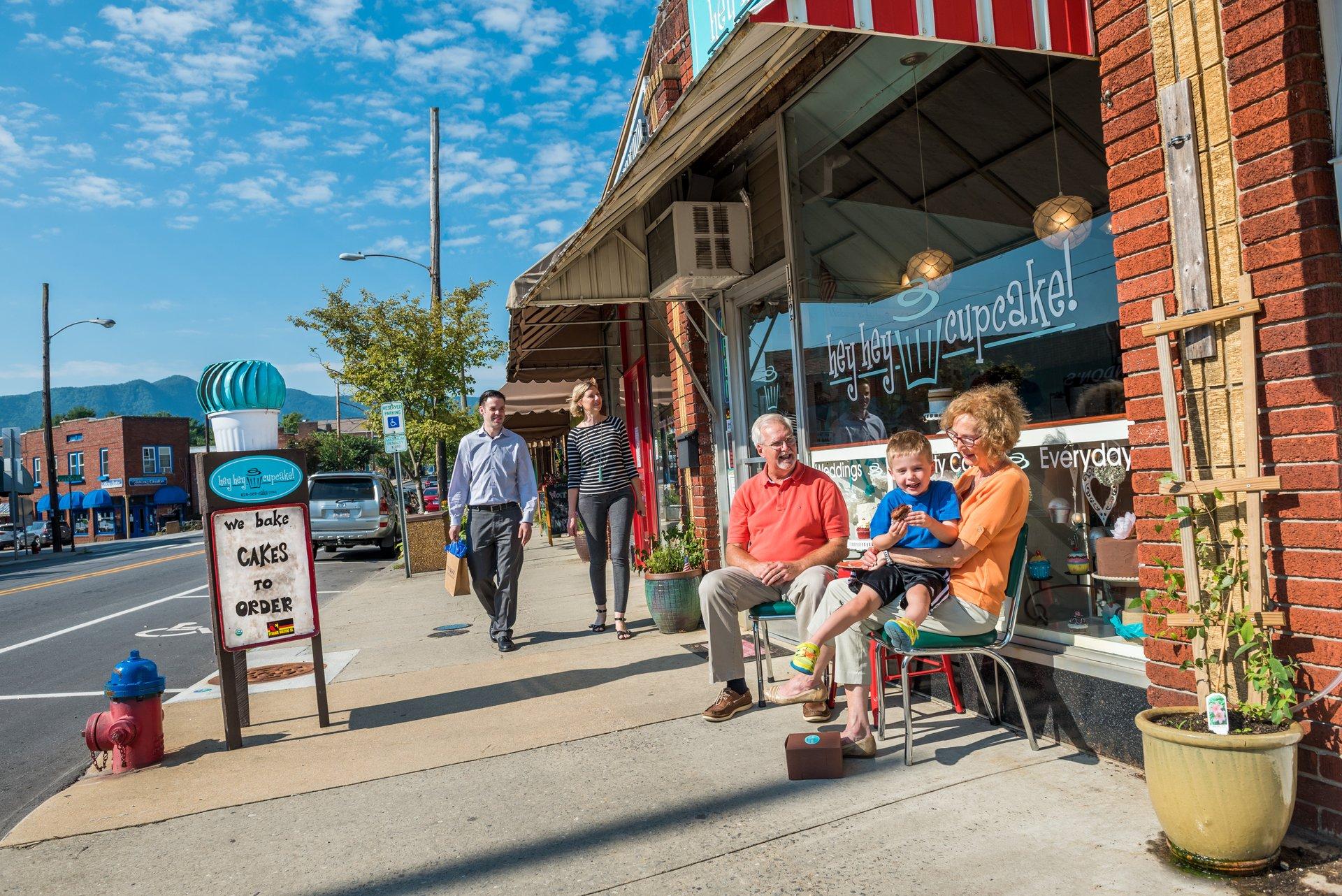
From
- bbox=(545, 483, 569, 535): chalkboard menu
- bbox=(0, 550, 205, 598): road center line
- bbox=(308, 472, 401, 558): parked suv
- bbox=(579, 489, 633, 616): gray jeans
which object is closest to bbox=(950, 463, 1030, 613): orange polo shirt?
bbox=(579, 489, 633, 616): gray jeans

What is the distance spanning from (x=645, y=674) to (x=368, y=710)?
1597mm

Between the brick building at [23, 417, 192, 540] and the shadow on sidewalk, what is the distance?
57.0 meters

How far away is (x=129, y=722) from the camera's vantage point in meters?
4.33

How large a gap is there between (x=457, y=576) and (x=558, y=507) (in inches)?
498

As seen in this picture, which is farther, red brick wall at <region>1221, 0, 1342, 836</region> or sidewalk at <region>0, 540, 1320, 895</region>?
sidewalk at <region>0, 540, 1320, 895</region>

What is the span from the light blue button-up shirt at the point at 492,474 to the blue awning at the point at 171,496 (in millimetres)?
58970

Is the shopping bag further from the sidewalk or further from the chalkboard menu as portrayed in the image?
the chalkboard menu

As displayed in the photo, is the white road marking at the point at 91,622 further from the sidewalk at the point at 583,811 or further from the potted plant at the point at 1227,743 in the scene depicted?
the potted plant at the point at 1227,743

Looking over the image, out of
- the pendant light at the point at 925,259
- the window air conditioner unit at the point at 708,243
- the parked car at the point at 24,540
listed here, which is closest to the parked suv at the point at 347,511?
the window air conditioner unit at the point at 708,243

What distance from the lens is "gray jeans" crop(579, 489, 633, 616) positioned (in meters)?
6.73

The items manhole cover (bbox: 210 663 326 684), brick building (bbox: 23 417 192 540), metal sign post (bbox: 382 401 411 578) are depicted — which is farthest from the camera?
brick building (bbox: 23 417 192 540)

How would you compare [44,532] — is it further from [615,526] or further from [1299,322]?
[1299,322]

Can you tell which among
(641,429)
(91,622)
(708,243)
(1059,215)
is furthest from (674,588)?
(91,622)

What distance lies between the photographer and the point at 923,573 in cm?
380
